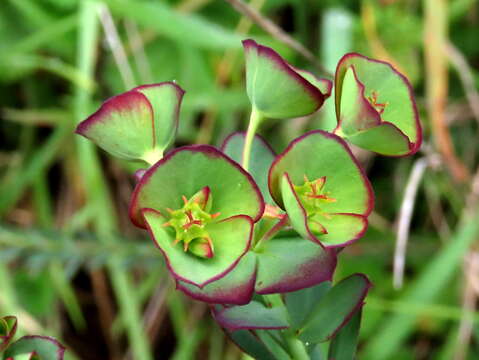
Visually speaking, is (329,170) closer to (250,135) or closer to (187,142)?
(250,135)

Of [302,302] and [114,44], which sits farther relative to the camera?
[114,44]

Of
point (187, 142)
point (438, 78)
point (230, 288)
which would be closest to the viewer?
point (230, 288)

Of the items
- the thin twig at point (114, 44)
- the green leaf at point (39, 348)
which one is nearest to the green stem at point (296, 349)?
the green leaf at point (39, 348)

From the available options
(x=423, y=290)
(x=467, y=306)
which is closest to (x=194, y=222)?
(x=423, y=290)

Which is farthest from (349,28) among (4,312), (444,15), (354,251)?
(4,312)

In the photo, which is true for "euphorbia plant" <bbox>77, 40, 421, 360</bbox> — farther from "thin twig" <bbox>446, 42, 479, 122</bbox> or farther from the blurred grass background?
"thin twig" <bbox>446, 42, 479, 122</bbox>

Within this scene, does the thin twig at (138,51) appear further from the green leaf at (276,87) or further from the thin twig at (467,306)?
the green leaf at (276,87)
